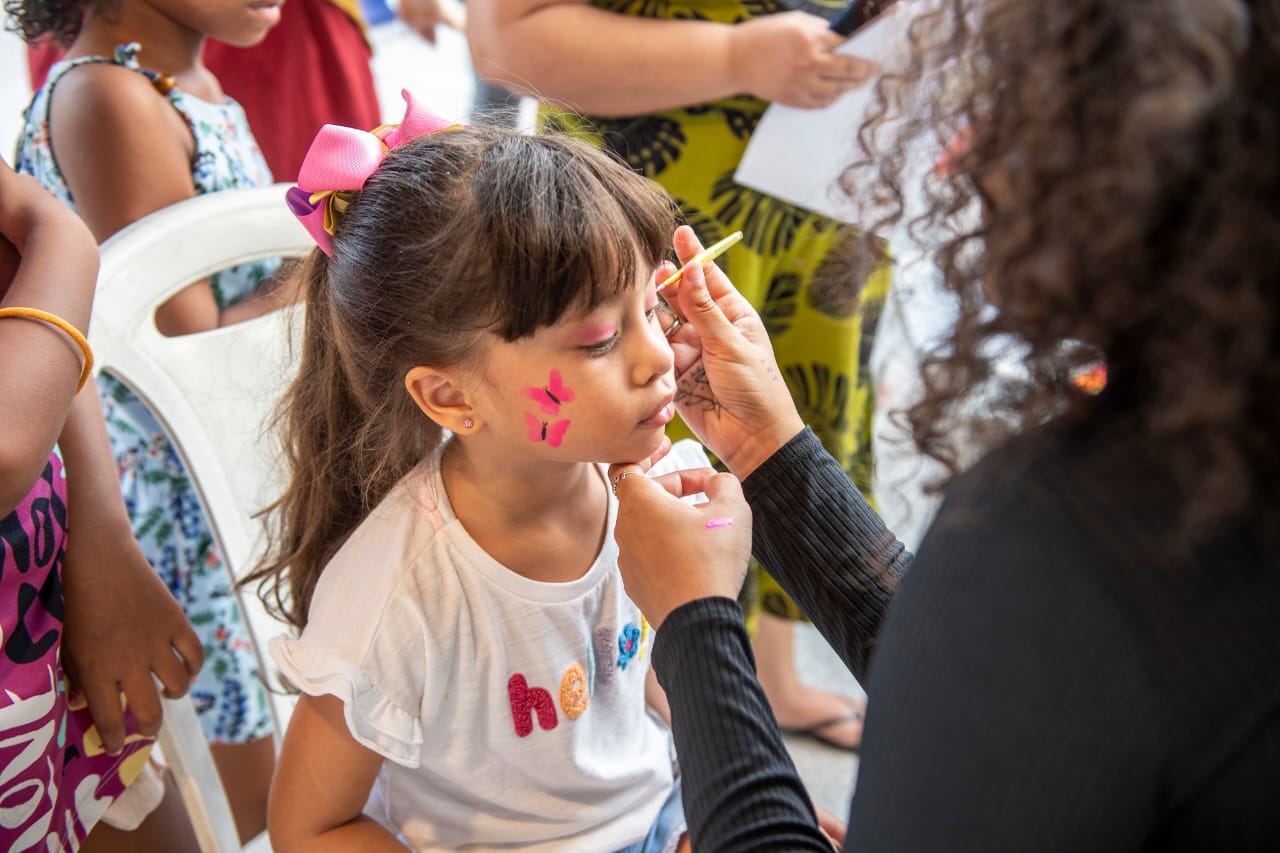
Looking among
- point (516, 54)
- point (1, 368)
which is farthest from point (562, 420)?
point (516, 54)

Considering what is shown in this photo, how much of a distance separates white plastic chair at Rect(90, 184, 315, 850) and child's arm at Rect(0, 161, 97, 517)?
0.29ft

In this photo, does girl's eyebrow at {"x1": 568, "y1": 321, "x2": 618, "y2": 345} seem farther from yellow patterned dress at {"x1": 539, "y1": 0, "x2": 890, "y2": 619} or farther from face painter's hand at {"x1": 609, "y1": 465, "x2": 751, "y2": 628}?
yellow patterned dress at {"x1": 539, "y1": 0, "x2": 890, "y2": 619}

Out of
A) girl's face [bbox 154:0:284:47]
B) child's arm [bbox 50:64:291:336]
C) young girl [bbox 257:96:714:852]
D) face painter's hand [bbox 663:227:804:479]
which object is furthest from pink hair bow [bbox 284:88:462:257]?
girl's face [bbox 154:0:284:47]

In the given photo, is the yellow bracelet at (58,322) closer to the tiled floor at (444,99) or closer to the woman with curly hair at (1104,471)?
the tiled floor at (444,99)

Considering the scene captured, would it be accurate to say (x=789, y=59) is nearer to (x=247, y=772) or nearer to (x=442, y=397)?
(x=442, y=397)

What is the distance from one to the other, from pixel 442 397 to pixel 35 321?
285 mm

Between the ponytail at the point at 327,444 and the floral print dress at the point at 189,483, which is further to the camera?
the floral print dress at the point at 189,483

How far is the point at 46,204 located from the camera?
0.84 metres

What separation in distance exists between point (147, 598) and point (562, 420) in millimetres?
363

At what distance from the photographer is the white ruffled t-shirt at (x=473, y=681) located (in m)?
0.80

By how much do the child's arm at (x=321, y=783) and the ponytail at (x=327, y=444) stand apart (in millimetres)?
141

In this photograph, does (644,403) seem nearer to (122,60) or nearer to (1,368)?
(1,368)

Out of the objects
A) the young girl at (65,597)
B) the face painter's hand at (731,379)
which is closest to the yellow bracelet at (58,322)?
the young girl at (65,597)

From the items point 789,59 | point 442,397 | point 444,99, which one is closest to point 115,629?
point 442,397
